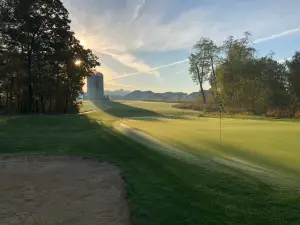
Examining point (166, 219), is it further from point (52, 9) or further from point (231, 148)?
point (52, 9)

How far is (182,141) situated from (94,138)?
416cm

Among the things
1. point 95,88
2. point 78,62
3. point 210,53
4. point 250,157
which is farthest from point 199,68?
point 250,157

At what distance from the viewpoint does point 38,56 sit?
3075 centimetres

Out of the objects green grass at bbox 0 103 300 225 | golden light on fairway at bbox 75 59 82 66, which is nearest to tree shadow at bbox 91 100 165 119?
golden light on fairway at bbox 75 59 82 66

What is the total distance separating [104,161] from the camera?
8.75 m

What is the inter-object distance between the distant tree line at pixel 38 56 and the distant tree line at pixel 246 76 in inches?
841

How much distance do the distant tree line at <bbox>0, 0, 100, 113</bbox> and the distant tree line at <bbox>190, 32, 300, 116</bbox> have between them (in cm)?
2136

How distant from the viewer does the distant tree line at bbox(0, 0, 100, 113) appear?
1147 inches

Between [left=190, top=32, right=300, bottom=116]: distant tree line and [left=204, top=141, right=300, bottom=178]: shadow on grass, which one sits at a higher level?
[left=190, top=32, right=300, bottom=116]: distant tree line

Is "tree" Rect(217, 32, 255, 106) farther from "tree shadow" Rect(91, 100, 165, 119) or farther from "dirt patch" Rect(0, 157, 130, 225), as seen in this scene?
"dirt patch" Rect(0, 157, 130, 225)

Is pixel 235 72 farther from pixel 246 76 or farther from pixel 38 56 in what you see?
pixel 38 56

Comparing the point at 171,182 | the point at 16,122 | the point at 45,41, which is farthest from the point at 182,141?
the point at 45,41

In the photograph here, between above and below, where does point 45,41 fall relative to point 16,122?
above

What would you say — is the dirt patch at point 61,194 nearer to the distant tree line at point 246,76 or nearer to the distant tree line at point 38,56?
the distant tree line at point 38,56
